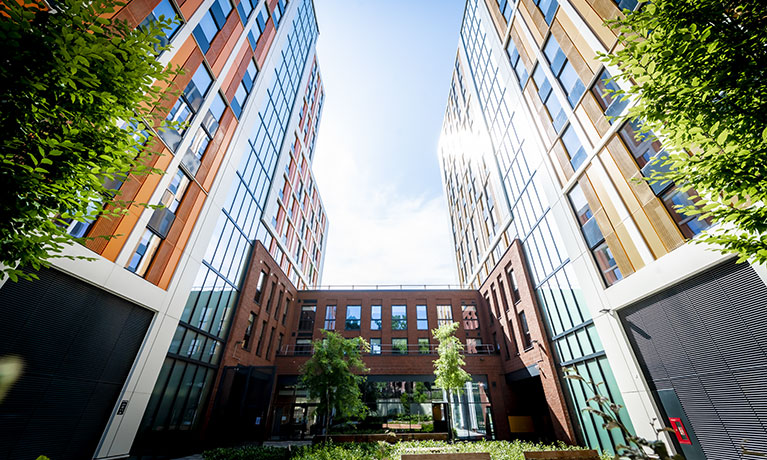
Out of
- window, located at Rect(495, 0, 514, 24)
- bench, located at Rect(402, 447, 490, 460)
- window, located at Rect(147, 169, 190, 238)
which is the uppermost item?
window, located at Rect(495, 0, 514, 24)

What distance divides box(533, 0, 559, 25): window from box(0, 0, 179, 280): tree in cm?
2037

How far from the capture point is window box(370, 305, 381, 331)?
101 feet

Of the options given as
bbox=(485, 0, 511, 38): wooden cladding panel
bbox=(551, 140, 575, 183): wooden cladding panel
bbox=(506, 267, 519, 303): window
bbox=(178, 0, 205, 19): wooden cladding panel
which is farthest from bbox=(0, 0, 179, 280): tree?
bbox=(485, 0, 511, 38): wooden cladding panel

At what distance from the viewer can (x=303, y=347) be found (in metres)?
29.3

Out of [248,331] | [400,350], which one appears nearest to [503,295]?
[400,350]

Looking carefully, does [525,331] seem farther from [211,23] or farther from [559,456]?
[211,23]

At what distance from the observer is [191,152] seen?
50.5 ft

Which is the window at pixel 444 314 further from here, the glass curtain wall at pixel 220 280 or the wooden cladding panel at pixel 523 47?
the wooden cladding panel at pixel 523 47

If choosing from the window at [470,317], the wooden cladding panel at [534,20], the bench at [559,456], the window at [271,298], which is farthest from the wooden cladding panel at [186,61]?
the window at [470,317]

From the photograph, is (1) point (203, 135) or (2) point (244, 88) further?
(2) point (244, 88)

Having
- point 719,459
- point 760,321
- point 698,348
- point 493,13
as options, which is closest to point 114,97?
point 760,321

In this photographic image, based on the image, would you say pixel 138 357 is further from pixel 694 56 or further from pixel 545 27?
pixel 545 27

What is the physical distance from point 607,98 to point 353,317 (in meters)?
26.5

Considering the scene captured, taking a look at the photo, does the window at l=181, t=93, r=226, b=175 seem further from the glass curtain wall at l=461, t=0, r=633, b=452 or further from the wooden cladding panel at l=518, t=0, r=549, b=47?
the wooden cladding panel at l=518, t=0, r=549, b=47
